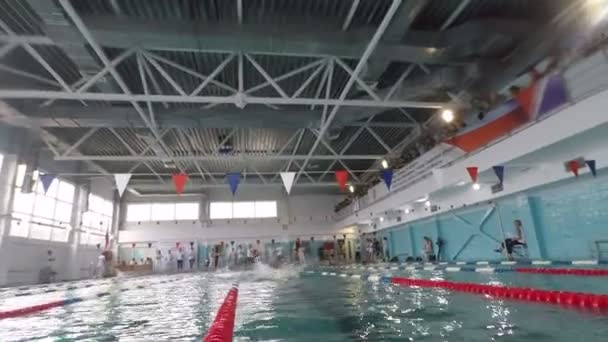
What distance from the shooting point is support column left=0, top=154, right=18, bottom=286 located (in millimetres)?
12141

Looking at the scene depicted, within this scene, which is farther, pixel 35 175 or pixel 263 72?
pixel 35 175

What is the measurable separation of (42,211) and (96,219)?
17.9 ft

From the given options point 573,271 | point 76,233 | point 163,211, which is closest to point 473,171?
point 573,271

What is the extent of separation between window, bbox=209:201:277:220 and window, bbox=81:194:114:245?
6.37 metres

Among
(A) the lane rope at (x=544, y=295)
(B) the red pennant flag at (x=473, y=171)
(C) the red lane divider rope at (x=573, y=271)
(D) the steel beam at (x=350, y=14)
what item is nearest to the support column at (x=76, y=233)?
(D) the steel beam at (x=350, y=14)

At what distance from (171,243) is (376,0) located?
857 inches

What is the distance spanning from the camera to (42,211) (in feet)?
49.2

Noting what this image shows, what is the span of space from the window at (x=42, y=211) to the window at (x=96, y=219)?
163cm

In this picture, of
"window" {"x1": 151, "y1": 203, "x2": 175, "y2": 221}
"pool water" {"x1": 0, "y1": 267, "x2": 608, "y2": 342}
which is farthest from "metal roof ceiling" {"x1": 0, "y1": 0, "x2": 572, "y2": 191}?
"window" {"x1": 151, "y1": 203, "x2": 175, "y2": 221}

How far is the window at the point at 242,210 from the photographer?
2500cm

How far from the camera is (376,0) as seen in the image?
22.1 feet

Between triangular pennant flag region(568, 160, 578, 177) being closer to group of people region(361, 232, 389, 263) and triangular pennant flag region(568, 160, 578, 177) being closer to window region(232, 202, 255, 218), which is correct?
group of people region(361, 232, 389, 263)

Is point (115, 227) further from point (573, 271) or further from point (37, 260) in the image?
point (573, 271)

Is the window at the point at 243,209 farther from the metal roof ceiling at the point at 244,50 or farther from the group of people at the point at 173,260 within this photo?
the metal roof ceiling at the point at 244,50
